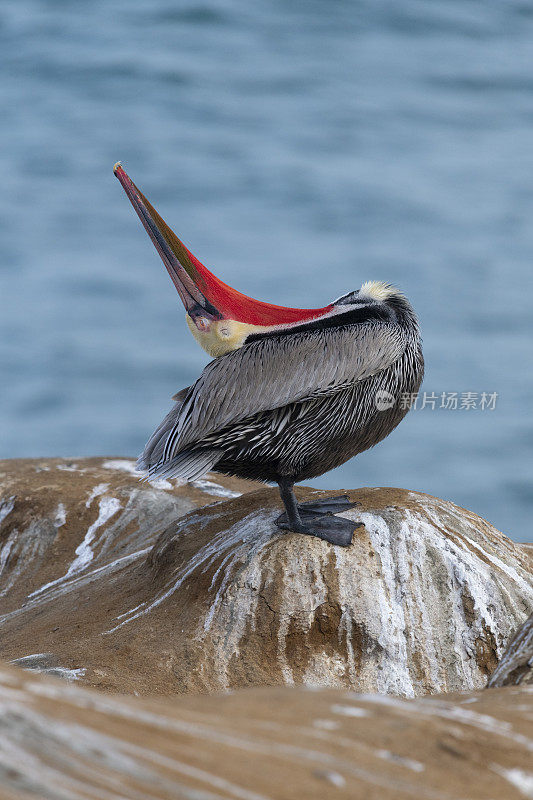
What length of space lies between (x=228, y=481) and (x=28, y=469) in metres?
1.73

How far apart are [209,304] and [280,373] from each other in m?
0.61

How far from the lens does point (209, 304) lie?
17.1 feet

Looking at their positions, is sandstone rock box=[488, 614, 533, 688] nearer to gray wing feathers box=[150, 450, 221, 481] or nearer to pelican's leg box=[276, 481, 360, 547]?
pelican's leg box=[276, 481, 360, 547]

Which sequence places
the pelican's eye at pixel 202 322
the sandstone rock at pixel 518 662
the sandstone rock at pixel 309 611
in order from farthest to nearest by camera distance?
the pelican's eye at pixel 202 322 < the sandstone rock at pixel 309 611 < the sandstone rock at pixel 518 662

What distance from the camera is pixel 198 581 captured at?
5195 mm

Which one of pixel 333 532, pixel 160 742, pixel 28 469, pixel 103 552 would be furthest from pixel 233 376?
pixel 28 469

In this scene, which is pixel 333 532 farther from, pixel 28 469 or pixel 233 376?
pixel 28 469

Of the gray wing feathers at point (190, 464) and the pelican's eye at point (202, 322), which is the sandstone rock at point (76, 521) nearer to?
the gray wing feathers at point (190, 464)

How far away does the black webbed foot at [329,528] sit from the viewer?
496 cm

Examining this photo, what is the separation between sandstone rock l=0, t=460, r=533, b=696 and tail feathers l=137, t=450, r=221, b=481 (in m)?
0.55

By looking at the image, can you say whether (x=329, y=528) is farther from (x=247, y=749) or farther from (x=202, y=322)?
(x=247, y=749)

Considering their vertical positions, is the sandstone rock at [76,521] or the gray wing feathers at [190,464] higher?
the gray wing feathers at [190,464]

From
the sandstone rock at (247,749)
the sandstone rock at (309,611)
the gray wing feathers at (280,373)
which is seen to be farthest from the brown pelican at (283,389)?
the sandstone rock at (247,749)

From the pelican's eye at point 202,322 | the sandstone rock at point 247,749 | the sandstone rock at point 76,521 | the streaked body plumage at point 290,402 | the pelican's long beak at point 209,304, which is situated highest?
the pelican's long beak at point 209,304
